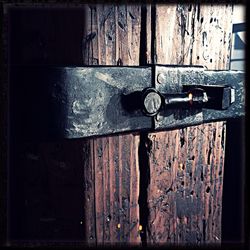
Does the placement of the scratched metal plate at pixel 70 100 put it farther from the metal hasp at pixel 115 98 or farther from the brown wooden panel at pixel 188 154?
the brown wooden panel at pixel 188 154

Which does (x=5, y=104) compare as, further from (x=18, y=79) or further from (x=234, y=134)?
(x=234, y=134)

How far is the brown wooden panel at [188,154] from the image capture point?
613mm

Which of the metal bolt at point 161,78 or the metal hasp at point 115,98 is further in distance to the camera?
the metal bolt at point 161,78

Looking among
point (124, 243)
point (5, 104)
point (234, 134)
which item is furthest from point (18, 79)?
point (234, 134)

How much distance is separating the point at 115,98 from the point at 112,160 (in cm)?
11

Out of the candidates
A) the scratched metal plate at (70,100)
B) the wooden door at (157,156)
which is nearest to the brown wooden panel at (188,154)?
the wooden door at (157,156)

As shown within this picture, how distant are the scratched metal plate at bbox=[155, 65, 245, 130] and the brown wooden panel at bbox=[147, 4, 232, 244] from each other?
31mm

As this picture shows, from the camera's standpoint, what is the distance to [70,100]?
467mm

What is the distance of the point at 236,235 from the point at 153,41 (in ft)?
2.12

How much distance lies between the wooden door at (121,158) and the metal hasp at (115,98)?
34 mm

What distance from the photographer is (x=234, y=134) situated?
96cm

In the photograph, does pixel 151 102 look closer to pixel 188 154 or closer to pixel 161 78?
pixel 161 78

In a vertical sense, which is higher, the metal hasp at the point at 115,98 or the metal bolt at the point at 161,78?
the metal bolt at the point at 161,78

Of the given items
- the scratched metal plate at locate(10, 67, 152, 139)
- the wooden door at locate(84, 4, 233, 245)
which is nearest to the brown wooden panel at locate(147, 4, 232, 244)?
the wooden door at locate(84, 4, 233, 245)
